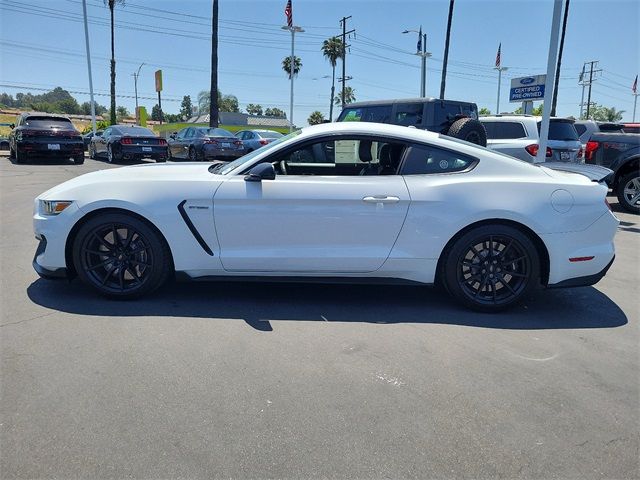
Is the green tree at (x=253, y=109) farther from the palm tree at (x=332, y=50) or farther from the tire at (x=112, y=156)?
the tire at (x=112, y=156)

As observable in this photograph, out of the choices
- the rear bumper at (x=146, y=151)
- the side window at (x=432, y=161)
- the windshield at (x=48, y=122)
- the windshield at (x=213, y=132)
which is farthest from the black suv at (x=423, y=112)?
the windshield at (x=48, y=122)

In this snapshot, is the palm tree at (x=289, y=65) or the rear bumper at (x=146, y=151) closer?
the rear bumper at (x=146, y=151)

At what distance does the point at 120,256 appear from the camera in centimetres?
409

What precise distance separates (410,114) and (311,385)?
8.26m

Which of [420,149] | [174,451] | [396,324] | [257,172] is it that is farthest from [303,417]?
[420,149]

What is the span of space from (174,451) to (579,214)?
11.1 feet

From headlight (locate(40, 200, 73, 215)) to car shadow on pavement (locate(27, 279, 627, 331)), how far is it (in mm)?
700

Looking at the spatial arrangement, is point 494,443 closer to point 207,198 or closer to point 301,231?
point 301,231

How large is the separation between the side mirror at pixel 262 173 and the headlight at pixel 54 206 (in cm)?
144

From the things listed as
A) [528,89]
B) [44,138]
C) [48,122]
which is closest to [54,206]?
[44,138]

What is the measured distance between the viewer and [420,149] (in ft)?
13.7

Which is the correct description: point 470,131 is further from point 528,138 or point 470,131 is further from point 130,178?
point 130,178

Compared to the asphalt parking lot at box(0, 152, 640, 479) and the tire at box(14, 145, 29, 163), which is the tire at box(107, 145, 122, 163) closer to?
the tire at box(14, 145, 29, 163)

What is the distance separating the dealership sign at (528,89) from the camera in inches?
814
